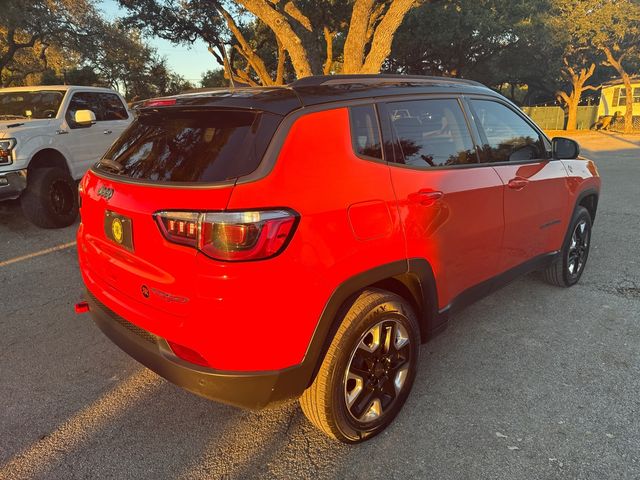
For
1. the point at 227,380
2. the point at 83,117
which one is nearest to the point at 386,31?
the point at 83,117

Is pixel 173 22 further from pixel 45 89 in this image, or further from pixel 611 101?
pixel 611 101

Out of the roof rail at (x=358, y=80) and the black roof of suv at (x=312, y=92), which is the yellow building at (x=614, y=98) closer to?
the roof rail at (x=358, y=80)

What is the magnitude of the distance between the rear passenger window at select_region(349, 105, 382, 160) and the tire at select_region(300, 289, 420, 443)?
27.4 inches

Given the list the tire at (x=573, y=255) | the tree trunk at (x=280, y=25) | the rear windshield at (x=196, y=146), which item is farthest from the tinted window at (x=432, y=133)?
the tree trunk at (x=280, y=25)

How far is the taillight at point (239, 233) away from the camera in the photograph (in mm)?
1829

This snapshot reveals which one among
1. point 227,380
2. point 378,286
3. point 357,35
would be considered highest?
point 357,35

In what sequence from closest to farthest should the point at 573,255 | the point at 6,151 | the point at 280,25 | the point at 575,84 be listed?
the point at 573,255 → the point at 6,151 → the point at 280,25 → the point at 575,84

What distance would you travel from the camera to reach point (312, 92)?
2.27 metres

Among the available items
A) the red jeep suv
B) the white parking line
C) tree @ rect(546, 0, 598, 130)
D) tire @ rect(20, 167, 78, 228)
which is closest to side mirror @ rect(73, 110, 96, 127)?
tire @ rect(20, 167, 78, 228)

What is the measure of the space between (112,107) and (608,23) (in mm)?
24105

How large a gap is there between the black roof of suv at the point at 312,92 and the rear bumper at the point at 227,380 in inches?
45.1

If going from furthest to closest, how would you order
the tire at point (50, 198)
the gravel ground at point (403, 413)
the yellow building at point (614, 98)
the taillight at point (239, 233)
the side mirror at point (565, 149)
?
the yellow building at point (614, 98) → the tire at point (50, 198) → the side mirror at point (565, 149) → the gravel ground at point (403, 413) → the taillight at point (239, 233)

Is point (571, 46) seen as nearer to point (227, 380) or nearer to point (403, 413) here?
point (403, 413)

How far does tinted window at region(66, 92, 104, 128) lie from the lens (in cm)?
703
